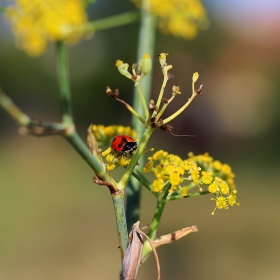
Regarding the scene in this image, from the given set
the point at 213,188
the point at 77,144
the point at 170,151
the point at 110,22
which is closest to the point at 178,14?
the point at 110,22

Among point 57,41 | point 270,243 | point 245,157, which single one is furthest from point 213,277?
point 57,41

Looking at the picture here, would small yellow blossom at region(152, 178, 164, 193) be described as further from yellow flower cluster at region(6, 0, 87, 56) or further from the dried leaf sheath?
yellow flower cluster at region(6, 0, 87, 56)

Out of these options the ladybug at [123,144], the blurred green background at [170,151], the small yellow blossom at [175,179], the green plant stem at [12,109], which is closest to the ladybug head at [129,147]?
the ladybug at [123,144]

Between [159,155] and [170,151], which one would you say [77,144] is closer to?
[159,155]

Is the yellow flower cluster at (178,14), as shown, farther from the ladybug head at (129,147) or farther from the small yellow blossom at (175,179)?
the small yellow blossom at (175,179)

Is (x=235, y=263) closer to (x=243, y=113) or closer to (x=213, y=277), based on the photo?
(x=213, y=277)

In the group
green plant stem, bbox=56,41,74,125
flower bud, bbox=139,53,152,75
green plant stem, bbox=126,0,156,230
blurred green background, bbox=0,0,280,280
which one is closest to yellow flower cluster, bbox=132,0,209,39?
green plant stem, bbox=126,0,156,230

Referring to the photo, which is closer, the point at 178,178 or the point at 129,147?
the point at 178,178
